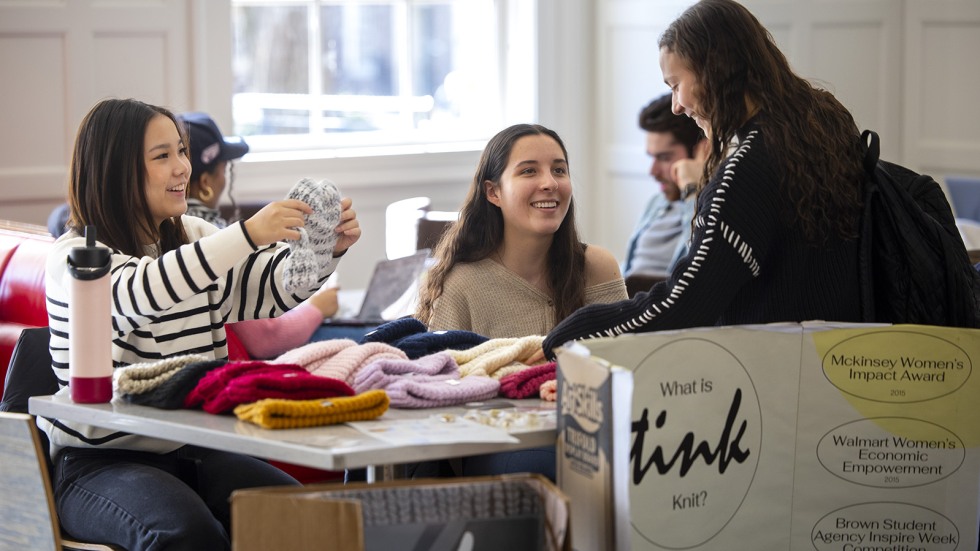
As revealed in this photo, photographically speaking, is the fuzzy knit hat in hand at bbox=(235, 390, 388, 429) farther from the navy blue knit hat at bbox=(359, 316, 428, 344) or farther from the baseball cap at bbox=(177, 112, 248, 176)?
the baseball cap at bbox=(177, 112, 248, 176)

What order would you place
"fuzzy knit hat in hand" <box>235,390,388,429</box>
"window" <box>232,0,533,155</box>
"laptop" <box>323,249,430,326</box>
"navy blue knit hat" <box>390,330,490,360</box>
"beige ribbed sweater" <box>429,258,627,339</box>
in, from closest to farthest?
1. "fuzzy knit hat in hand" <box>235,390,388,429</box>
2. "navy blue knit hat" <box>390,330,490,360</box>
3. "beige ribbed sweater" <box>429,258,627,339</box>
4. "laptop" <box>323,249,430,326</box>
5. "window" <box>232,0,533,155</box>

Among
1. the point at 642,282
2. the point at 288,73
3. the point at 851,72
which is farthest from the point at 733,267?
the point at 288,73

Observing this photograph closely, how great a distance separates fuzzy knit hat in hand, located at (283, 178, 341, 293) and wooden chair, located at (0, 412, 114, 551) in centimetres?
50

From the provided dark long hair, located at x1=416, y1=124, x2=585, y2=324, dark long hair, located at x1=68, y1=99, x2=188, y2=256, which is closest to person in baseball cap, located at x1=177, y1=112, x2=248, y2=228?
dark long hair, located at x1=416, y1=124, x2=585, y2=324

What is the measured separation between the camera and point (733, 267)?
1.86 metres

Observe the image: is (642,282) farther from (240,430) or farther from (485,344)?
(240,430)

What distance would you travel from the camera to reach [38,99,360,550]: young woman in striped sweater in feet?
6.38

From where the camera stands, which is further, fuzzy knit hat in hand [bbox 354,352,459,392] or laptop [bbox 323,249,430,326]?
laptop [bbox 323,249,430,326]

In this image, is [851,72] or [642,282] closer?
[642,282]

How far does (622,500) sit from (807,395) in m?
0.40

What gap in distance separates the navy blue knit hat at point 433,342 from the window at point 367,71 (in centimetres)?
322

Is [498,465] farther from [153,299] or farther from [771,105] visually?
[771,105]

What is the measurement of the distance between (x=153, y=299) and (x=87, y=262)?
0.65 ft

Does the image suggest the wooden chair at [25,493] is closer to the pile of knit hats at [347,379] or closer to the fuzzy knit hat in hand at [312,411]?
the pile of knit hats at [347,379]
